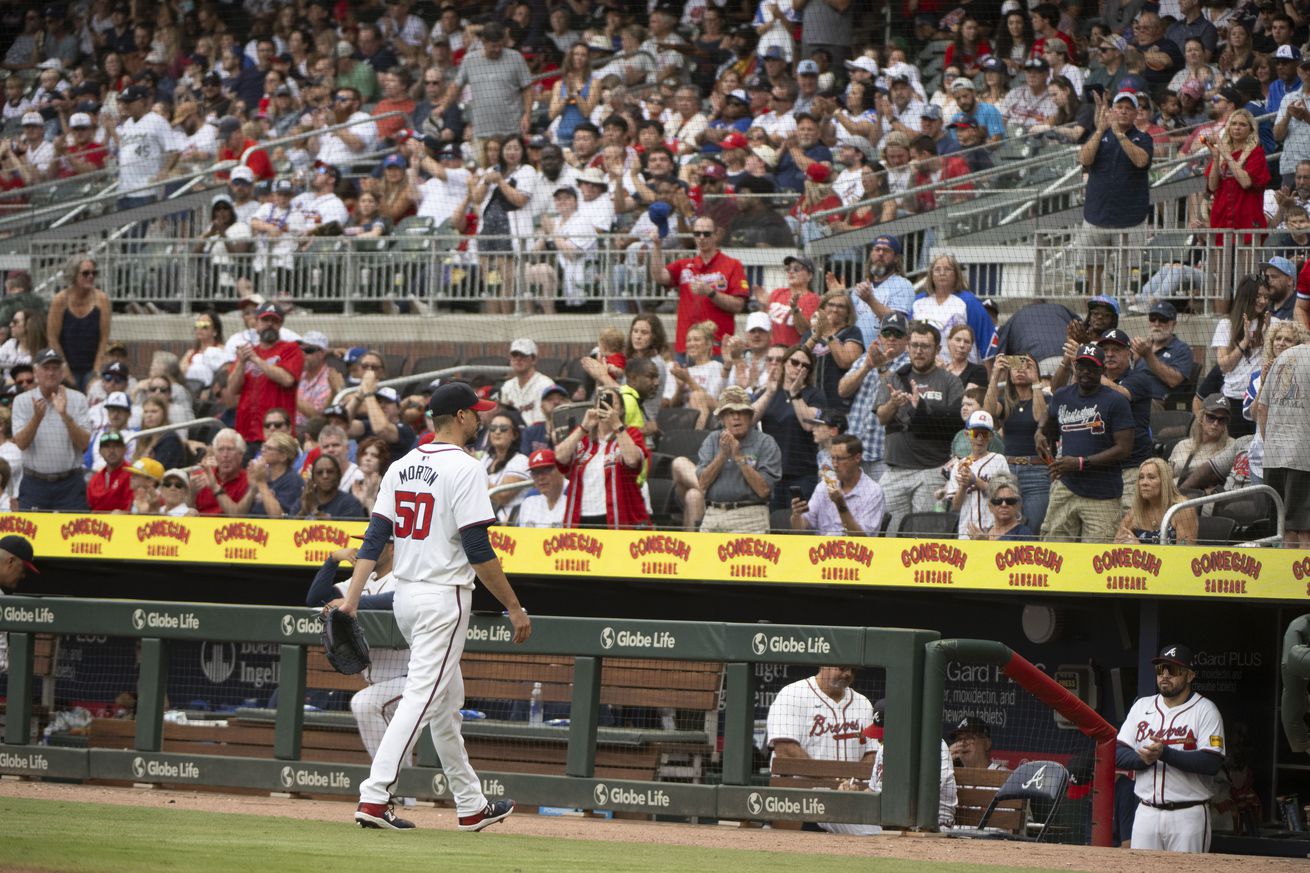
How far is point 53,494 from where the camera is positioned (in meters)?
13.0

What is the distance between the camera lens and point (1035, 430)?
10.8 m

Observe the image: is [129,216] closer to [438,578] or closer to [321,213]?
[321,213]

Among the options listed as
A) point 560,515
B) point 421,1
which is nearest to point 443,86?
point 421,1

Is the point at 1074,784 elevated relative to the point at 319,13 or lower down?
lower down

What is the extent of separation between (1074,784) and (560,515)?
3537 millimetres

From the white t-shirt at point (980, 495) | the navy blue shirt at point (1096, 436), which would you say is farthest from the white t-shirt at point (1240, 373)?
the white t-shirt at point (980, 495)

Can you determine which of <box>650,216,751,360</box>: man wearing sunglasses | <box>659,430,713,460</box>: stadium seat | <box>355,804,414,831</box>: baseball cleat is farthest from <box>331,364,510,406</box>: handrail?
<box>355,804,414,831</box>: baseball cleat

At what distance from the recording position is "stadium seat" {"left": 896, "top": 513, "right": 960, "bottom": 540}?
1055 centimetres

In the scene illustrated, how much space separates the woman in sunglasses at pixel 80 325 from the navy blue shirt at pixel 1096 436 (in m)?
8.53

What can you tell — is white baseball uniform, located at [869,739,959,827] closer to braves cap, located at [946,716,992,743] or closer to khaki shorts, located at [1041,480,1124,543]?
braves cap, located at [946,716,992,743]

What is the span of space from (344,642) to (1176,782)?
4.50 m

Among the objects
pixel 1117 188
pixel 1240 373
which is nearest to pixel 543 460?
pixel 1240 373

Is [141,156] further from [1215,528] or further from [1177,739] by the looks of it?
[1177,739]

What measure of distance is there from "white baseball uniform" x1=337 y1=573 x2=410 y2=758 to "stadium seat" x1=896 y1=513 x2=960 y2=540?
3213 millimetres
